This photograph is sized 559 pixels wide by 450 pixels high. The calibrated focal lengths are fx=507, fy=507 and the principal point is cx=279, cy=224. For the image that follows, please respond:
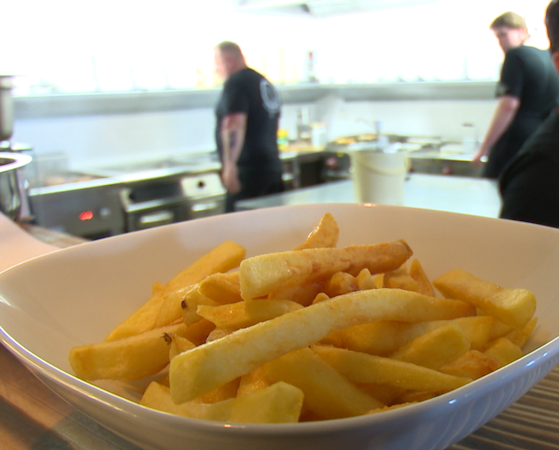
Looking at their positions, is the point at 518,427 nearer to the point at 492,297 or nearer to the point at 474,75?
the point at 492,297

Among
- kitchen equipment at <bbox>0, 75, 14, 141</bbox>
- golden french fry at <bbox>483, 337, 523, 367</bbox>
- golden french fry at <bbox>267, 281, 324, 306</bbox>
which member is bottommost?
golden french fry at <bbox>483, 337, 523, 367</bbox>

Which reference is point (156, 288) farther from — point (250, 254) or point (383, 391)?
point (383, 391)

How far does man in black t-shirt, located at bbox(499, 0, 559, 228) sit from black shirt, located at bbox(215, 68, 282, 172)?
216 centimetres

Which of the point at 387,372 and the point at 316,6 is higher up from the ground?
the point at 316,6

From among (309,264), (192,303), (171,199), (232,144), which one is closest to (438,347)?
(309,264)

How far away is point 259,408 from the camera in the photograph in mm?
336

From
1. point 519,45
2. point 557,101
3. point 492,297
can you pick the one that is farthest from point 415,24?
point 492,297

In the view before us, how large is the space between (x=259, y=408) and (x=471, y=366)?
0.68 feet

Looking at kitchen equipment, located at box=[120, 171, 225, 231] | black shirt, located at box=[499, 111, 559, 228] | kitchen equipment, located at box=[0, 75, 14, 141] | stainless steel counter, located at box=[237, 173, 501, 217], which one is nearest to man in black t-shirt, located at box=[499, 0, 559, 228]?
black shirt, located at box=[499, 111, 559, 228]

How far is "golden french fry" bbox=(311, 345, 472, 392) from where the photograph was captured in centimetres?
40

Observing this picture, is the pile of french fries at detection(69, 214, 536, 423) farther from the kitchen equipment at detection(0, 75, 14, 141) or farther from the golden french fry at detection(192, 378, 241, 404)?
the kitchen equipment at detection(0, 75, 14, 141)

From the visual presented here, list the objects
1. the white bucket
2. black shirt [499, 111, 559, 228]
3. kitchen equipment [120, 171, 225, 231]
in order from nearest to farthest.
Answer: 1. black shirt [499, 111, 559, 228]
2. the white bucket
3. kitchen equipment [120, 171, 225, 231]

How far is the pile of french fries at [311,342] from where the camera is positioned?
0.36 metres

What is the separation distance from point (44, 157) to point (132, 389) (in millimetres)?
4014
